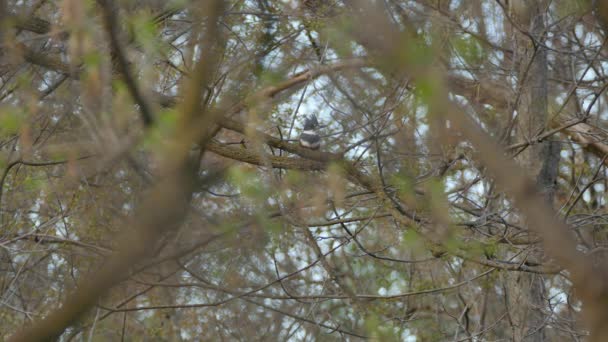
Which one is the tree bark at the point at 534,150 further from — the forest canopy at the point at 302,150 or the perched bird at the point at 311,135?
the perched bird at the point at 311,135

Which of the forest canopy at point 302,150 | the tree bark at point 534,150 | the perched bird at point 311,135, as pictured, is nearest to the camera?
the forest canopy at point 302,150

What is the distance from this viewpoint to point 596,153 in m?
6.30

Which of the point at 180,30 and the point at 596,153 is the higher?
the point at 596,153

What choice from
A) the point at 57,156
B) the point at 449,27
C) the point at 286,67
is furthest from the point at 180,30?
the point at 449,27

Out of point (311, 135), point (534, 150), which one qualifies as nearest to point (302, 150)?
point (311, 135)

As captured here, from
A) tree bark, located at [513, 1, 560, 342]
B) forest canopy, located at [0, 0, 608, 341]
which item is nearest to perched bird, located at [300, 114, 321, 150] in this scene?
forest canopy, located at [0, 0, 608, 341]

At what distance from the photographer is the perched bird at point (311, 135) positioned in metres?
4.52

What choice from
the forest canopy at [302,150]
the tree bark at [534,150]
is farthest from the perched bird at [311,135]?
the tree bark at [534,150]

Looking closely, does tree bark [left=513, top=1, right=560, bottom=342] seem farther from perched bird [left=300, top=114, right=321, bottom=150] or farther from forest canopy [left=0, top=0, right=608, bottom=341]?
perched bird [left=300, top=114, right=321, bottom=150]

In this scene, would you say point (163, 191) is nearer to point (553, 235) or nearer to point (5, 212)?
point (553, 235)

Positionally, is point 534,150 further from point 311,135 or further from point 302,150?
point 302,150

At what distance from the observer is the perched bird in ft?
14.8

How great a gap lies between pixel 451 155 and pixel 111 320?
12.4 feet

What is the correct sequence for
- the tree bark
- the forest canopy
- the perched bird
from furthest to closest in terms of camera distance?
the tree bark → the perched bird → the forest canopy
